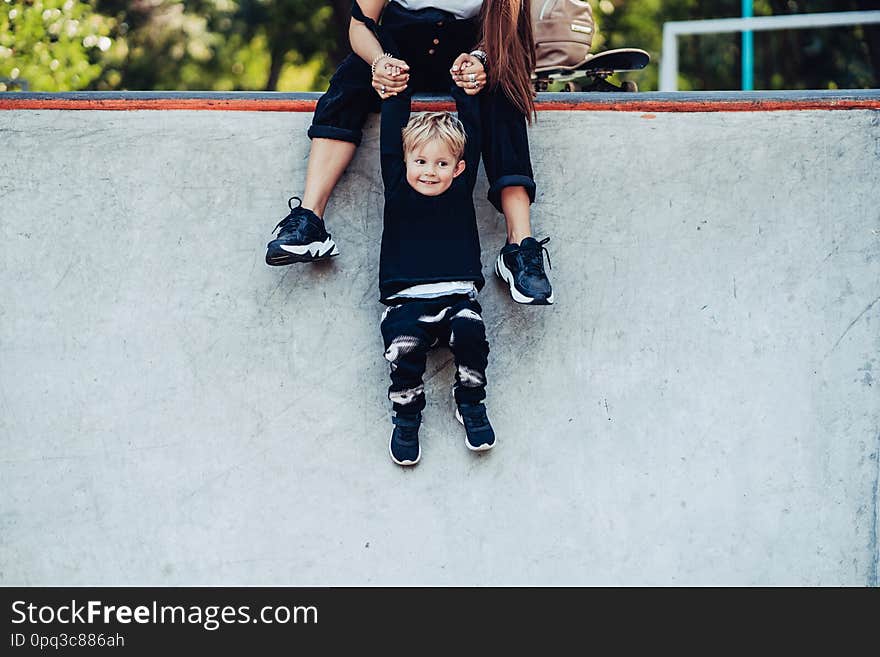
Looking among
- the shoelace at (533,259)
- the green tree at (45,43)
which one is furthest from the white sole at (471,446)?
the green tree at (45,43)

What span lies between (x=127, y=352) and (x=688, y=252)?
2141mm

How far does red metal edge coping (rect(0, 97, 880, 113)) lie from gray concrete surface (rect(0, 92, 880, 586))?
0.12ft

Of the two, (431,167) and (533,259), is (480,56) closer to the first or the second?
(431,167)

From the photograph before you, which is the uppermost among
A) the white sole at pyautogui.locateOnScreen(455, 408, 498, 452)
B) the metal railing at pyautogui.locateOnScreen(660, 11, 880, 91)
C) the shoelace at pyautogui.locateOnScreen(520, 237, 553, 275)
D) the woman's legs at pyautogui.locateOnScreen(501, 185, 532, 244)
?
the metal railing at pyautogui.locateOnScreen(660, 11, 880, 91)

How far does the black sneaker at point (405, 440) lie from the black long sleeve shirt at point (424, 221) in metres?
0.42

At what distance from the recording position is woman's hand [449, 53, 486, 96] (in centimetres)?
349

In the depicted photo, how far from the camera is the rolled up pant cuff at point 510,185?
3.51 meters

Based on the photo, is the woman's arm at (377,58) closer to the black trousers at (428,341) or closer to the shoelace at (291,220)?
the shoelace at (291,220)

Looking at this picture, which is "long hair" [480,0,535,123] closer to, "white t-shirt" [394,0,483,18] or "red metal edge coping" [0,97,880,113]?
"white t-shirt" [394,0,483,18]

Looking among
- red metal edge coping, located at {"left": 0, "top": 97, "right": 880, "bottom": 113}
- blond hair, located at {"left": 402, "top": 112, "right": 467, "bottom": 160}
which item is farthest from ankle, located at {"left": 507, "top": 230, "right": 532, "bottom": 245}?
red metal edge coping, located at {"left": 0, "top": 97, "right": 880, "bottom": 113}

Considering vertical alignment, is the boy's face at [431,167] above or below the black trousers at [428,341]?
above

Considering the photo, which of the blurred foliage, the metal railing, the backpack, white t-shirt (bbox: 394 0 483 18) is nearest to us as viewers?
white t-shirt (bbox: 394 0 483 18)

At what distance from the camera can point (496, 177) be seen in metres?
3.56

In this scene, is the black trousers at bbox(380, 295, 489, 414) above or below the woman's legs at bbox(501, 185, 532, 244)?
below
